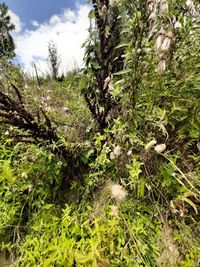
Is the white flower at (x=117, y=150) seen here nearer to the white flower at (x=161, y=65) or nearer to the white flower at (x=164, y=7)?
the white flower at (x=161, y=65)

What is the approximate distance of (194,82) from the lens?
1186mm

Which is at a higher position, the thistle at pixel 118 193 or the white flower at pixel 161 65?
the white flower at pixel 161 65

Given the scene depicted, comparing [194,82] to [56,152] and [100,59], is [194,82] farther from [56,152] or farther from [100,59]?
[56,152]

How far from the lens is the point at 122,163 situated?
1.24 m

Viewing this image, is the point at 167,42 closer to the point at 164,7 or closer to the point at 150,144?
the point at 164,7

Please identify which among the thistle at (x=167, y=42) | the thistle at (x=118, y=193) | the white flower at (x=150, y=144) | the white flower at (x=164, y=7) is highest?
the white flower at (x=164, y=7)

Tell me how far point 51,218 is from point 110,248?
31cm

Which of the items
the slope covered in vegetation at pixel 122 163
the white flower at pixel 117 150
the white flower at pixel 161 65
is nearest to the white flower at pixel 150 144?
the slope covered in vegetation at pixel 122 163

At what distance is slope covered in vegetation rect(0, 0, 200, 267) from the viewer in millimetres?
1062

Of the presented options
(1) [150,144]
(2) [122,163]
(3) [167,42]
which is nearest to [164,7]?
(3) [167,42]

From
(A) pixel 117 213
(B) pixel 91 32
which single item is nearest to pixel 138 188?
(A) pixel 117 213

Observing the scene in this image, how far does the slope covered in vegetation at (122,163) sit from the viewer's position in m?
1.06

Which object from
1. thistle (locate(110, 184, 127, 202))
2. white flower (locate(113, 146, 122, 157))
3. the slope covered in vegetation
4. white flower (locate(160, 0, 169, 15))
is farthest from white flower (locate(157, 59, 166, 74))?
thistle (locate(110, 184, 127, 202))

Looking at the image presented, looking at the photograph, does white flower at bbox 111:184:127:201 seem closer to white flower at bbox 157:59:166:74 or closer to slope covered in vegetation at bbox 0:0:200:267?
slope covered in vegetation at bbox 0:0:200:267
